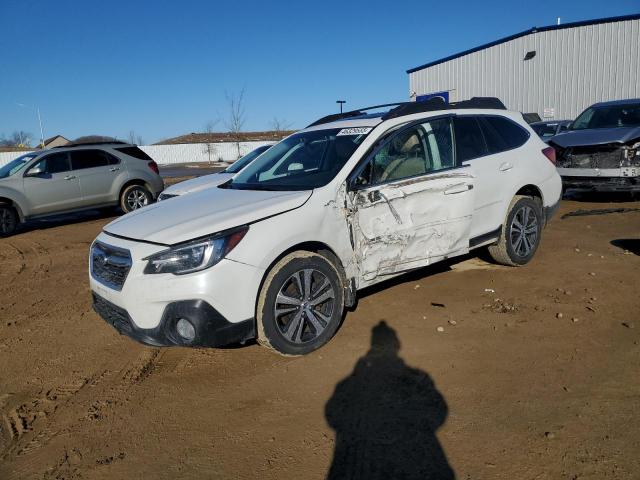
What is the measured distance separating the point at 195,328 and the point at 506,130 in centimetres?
399

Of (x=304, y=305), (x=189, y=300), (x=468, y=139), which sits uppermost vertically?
(x=468, y=139)

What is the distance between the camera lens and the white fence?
55156 mm

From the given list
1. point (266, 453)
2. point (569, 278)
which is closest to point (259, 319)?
point (266, 453)

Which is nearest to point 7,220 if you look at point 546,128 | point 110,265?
point 110,265

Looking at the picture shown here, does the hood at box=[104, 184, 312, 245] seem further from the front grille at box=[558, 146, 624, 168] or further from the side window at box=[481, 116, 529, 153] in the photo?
the front grille at box=[558, 146, 624, 168]

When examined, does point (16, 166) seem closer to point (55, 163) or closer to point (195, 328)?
point (55, 163)

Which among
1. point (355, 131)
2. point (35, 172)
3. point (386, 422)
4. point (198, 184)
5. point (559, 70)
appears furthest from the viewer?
point (559, 70)

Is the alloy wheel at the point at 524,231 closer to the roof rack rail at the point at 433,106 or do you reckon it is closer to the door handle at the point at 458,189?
the door handle at the point at 458,189

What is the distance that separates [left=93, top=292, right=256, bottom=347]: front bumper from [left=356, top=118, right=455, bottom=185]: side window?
5.05 feet

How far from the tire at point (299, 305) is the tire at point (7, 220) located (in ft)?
28.3

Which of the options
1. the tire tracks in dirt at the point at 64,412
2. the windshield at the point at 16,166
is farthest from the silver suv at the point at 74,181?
the tire tracks in dirt at the point at 64,412

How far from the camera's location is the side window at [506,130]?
521 cm

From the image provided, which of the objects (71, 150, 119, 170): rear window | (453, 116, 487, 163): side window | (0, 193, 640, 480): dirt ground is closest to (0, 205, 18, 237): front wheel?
(71, 150, 119, 170): rear window

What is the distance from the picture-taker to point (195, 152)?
56656 mm
